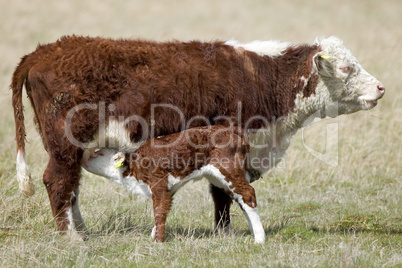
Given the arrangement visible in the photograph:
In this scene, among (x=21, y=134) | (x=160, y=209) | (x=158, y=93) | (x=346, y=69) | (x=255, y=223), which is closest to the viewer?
(x=160, y=209)

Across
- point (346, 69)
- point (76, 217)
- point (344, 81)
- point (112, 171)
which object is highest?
point (346, 69)

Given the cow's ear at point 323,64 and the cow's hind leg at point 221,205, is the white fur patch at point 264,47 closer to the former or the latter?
the cow's ear at point 323,64

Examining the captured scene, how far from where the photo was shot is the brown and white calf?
551 cm

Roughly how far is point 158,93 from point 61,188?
127 cm

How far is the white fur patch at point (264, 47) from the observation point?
6.35 metres

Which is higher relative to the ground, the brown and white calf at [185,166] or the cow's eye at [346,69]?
the cow's eye at [346,69]

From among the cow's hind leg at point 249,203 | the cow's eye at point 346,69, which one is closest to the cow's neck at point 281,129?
the cow's eye at point 346,69

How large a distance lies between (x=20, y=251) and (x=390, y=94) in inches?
334

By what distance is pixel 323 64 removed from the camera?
249 inches

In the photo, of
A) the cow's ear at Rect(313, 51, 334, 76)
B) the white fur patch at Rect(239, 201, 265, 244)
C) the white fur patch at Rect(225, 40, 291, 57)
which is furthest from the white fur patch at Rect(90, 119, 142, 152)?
the cow's ear at Rect(313, 51, 334, 76)

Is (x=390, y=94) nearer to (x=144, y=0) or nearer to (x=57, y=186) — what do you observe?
(x=57, y=186)

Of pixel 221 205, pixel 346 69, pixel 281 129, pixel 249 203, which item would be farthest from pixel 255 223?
pixel 346 69

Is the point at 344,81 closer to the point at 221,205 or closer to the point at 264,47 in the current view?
the point at 264,47

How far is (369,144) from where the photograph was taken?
30.2 ft
